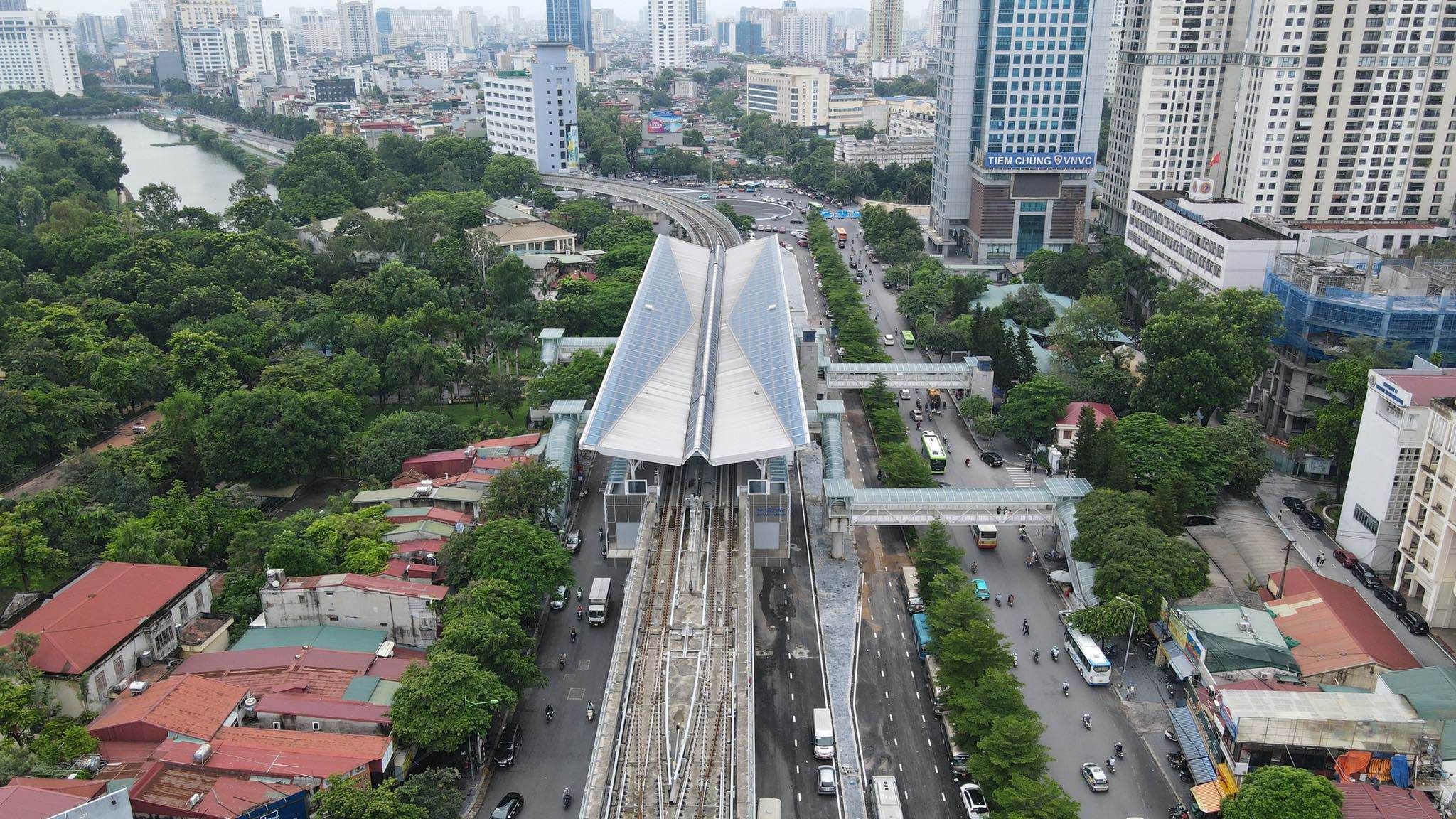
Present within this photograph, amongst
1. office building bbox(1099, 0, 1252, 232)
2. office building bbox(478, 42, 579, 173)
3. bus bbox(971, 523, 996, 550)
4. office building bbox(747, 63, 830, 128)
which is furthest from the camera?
office building bbox(747, 63, 830, 128)

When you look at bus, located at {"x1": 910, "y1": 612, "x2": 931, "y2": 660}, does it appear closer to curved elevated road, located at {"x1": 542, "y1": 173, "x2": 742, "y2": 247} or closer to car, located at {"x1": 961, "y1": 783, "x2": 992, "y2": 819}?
car, located at {"x1": 961, "y1": 783, "x2": 992, "y2": 819}

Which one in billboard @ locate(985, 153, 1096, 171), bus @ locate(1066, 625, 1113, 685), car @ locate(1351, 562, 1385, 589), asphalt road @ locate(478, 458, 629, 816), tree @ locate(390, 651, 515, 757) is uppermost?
billboard @ locate(985, 153, 1096, 171)

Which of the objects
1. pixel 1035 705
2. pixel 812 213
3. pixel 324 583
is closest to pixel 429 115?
pixel 812 213

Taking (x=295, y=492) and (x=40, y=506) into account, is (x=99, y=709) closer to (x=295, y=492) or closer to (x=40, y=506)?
(x=40, y=506)

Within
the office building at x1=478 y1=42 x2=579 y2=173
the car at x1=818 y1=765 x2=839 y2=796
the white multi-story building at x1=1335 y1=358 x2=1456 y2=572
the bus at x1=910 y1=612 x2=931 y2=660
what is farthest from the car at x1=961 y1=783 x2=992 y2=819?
the office building at x1=478 y1=42 x2=579 y2=173

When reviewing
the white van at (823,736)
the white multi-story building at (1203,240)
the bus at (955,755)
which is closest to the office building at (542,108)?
the white multi-story building at (1203,240)

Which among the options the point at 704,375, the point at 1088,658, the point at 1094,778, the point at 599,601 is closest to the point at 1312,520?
the point at 1088,658
